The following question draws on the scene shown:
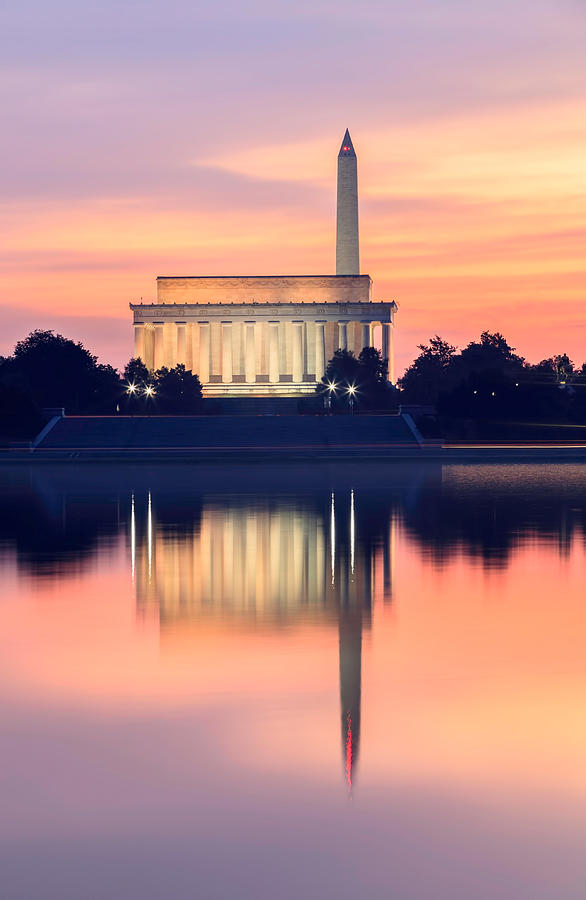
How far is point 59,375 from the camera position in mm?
114688

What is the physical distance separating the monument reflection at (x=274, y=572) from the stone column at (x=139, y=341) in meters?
118

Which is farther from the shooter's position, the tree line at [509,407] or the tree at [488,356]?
the tree at [488,356]

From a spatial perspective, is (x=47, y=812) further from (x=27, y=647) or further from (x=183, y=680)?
(x=27, y=647)

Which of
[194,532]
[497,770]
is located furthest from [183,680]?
[194,532]

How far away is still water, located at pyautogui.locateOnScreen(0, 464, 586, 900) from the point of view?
630 centimetres

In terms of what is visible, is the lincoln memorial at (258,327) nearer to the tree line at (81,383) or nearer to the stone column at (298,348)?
the stone column at (298,348)

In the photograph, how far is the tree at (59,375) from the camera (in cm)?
11412

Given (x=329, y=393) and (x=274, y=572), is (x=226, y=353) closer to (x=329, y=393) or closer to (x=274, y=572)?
(x=329, y=393)

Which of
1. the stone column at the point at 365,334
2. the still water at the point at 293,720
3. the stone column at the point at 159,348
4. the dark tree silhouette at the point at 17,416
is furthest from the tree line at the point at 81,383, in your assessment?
the still water at the point at 293,720

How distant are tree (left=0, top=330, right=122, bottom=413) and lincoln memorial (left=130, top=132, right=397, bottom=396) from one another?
89.6ft

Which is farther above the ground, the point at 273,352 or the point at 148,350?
the point at 148,350

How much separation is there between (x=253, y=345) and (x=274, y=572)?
5153 inches

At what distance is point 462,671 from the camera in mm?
11180

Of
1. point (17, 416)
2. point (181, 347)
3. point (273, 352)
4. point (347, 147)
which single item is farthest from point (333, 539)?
point (181, 347)
